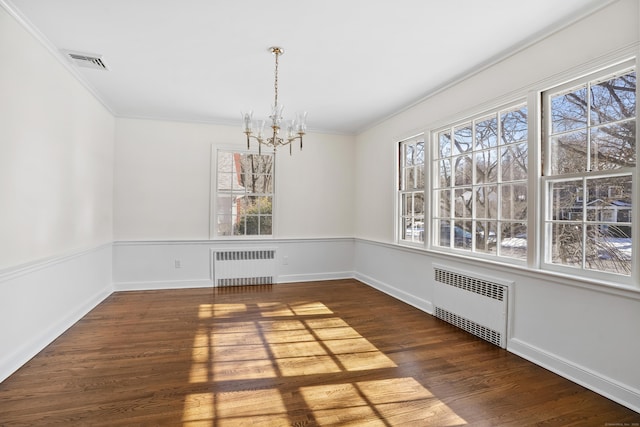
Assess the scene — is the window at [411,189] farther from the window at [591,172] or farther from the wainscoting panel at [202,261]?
the window at [591,172]

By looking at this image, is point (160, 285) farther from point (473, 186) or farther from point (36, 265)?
point (473, 186)

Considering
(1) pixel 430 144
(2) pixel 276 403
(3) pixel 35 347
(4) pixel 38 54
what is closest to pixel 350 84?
(1) pixel 430 144

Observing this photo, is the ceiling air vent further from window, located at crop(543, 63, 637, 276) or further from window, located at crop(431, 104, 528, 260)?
window, located at crop(543, 63, 637, 276)

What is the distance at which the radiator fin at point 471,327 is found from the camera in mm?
3088

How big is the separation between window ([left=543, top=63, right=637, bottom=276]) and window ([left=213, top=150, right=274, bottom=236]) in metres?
4.05

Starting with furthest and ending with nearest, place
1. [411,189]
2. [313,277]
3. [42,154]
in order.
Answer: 1. [313,277]
2. [411,189]
3. [42,154]

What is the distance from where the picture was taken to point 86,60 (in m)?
3.23

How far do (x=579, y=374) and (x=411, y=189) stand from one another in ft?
8.90

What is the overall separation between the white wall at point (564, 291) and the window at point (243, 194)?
269cm

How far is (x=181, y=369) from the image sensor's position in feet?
8.52

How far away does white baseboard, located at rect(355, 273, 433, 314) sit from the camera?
13.4 feet

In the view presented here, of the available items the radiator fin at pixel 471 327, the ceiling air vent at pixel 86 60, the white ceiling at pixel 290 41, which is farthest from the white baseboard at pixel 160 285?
the radiator fin at pixel 471 327

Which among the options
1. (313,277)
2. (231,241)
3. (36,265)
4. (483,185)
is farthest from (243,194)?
(483,185)

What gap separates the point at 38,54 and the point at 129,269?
3177 mm
